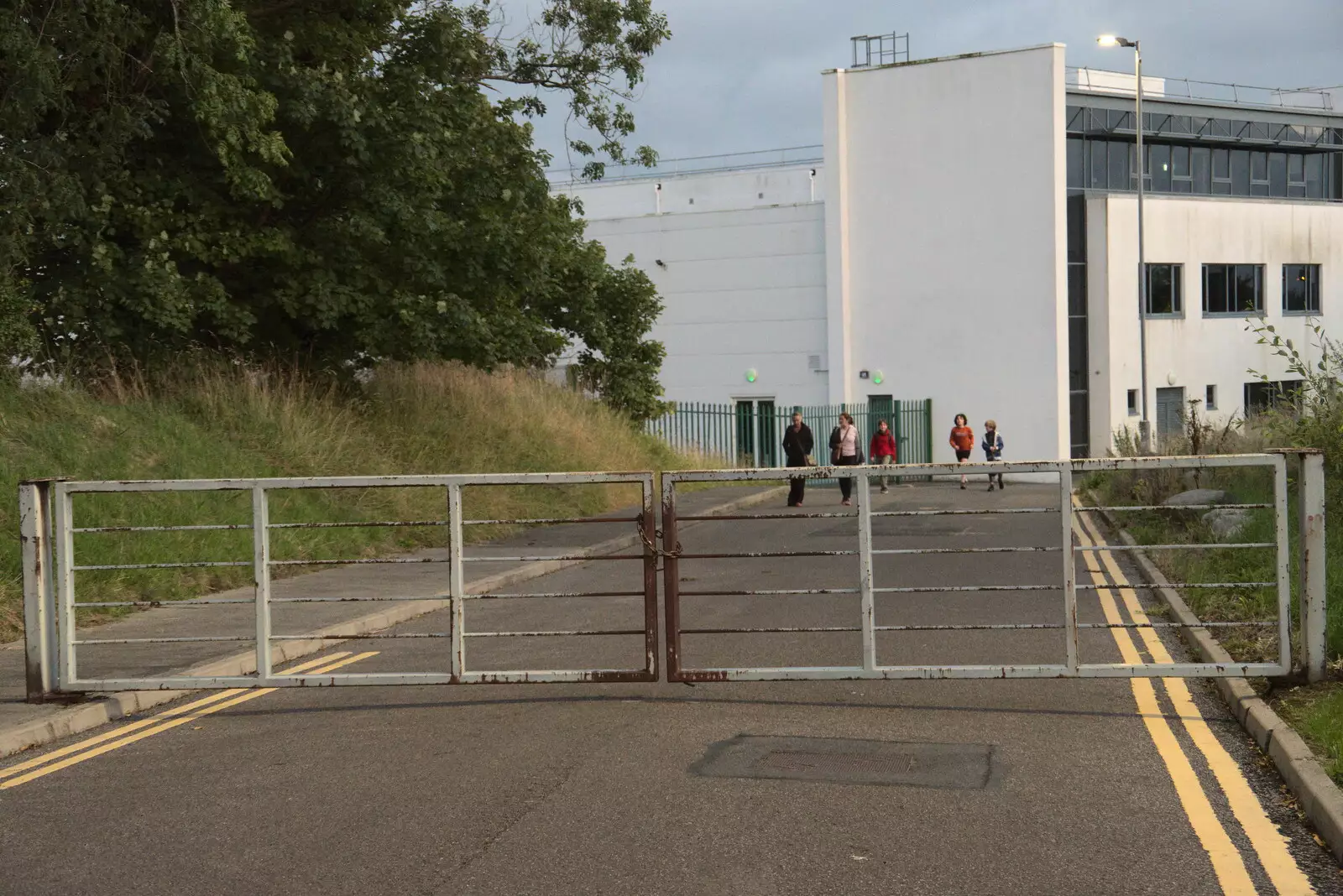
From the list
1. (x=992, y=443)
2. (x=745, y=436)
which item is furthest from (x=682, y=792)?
(x=745, y=436)

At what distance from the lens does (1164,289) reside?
47.9m

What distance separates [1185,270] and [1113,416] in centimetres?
641

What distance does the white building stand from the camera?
43500 millimetres

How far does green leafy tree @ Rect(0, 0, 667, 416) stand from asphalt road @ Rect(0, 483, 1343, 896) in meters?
9.24

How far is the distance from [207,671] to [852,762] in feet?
15.4

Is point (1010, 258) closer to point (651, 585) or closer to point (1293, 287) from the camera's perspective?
point (1293, 287)

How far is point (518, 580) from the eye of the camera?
15.6m

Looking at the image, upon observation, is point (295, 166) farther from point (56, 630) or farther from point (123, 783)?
point (123, 783)

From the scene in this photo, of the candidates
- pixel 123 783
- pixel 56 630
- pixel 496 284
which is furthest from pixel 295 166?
pixel 123 783

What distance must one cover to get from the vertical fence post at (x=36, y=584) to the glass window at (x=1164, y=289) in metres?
43.7

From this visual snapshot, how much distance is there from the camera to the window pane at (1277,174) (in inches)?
2109

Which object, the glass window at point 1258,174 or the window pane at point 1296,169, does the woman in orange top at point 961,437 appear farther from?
the window pane at point 1296,169

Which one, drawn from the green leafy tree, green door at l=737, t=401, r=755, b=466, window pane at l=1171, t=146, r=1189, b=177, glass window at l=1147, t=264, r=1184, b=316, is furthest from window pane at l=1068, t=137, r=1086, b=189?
the green leafy tree

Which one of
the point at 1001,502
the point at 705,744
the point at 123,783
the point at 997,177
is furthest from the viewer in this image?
the point at 997,177
